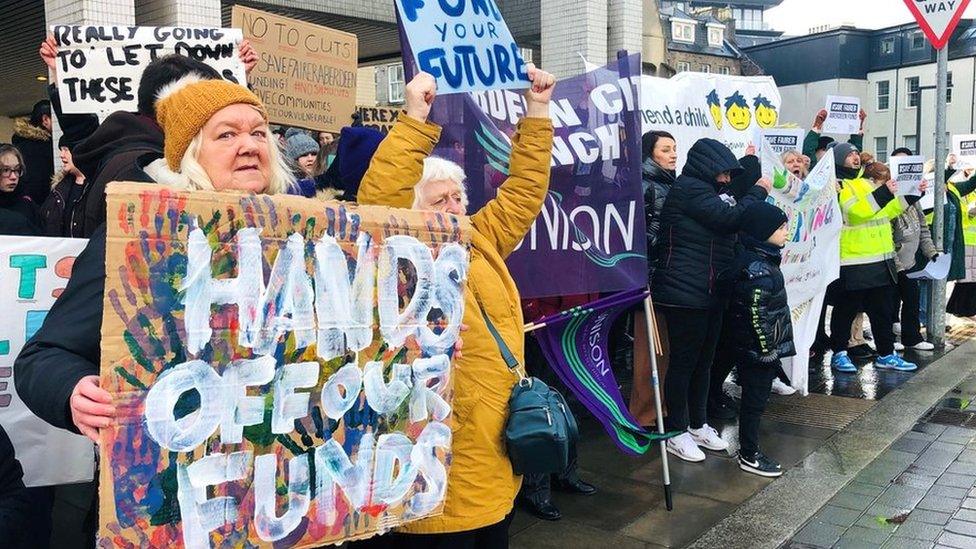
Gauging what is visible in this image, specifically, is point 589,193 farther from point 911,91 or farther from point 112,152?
point 911,91

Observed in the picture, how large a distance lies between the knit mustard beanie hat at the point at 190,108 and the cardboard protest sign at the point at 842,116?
27.4ft

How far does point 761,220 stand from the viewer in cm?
486

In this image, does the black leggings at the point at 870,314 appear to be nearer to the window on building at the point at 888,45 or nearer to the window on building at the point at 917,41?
the window on building at the point at 917,41

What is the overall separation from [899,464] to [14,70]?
15482 mm

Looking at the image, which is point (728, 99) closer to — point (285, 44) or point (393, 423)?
point (285, 44)

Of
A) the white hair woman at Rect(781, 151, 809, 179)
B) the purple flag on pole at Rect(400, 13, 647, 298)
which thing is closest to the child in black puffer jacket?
the purple flag on pole at Rect(400, 13, 647, 298)

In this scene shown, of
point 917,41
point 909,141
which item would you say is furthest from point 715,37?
point 909,141

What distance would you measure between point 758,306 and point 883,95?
53016mm

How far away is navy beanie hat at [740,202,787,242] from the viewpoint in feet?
16.0

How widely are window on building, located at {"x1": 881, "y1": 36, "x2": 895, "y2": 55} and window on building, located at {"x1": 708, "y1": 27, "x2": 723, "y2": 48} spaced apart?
32.2ft

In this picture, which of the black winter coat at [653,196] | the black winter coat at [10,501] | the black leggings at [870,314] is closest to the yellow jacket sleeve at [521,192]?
the black winter coat at [10,501]

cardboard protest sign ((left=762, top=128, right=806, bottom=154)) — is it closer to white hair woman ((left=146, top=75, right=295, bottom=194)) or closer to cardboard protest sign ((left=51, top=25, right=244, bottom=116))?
cardboard protest sign ((left=51, top=25, right=244, bottom=116))

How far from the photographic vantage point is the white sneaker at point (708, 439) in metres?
5.42

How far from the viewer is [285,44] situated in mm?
5887
